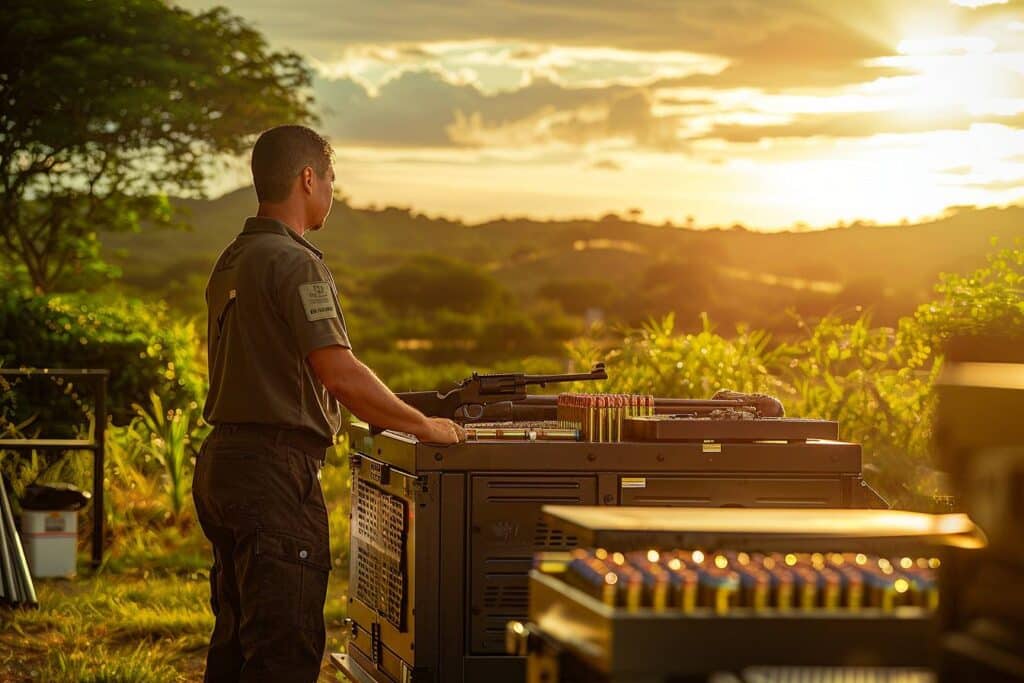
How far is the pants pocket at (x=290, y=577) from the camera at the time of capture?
177 inches

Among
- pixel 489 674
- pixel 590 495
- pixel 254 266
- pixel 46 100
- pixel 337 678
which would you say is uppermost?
pixel 46 100

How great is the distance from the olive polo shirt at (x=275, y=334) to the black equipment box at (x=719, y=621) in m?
1.52

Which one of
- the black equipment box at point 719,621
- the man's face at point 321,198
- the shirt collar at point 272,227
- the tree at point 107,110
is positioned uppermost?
the tree at point 107,110

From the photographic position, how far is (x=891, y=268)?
54.3 ft

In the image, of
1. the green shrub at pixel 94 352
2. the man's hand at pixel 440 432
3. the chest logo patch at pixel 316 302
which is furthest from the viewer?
the green shrub at pixel 94 352

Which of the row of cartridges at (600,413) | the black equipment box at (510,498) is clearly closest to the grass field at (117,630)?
the black equipment box at (510,498)

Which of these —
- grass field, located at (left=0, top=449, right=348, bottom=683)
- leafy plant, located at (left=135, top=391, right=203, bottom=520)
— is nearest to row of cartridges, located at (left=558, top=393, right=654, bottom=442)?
grass field, located at (left=0, top=449, right=348, bottom=683)

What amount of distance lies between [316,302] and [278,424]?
371mm

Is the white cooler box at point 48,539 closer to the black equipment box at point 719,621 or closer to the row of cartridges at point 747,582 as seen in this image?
the black equipment box at point 719,621

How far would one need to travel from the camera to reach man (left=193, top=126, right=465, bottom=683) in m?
4.50

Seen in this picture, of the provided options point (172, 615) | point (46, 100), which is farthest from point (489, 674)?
point (46, 100)

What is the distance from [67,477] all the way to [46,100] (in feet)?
32.4

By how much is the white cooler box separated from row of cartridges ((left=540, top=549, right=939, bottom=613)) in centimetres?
690

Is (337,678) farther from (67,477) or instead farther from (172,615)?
(67,477)
